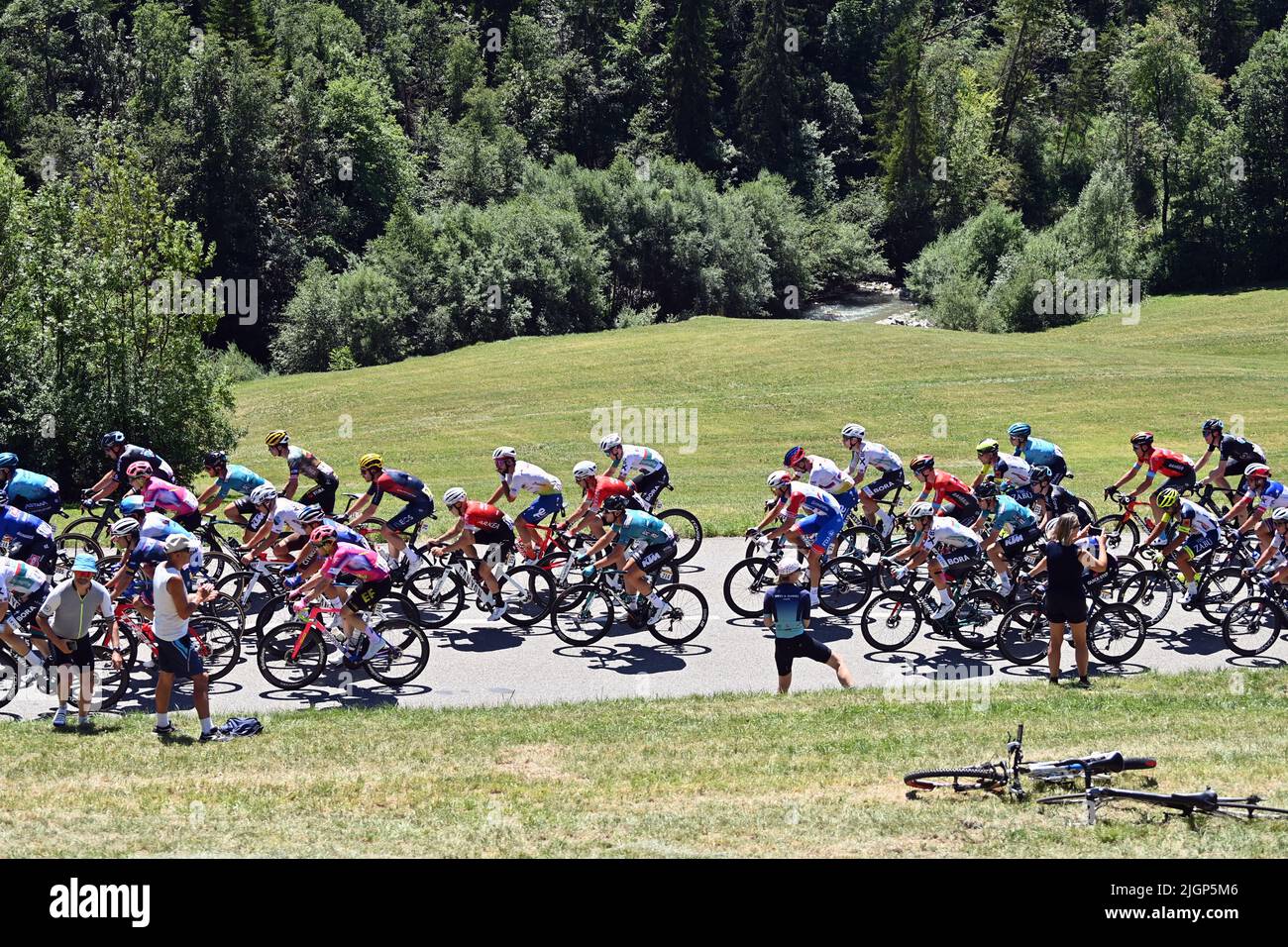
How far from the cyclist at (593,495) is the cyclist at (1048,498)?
519 cm

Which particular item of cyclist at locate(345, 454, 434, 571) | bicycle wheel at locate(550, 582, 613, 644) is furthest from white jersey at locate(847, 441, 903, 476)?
cyclist at locate(345, 454, 434, 571)

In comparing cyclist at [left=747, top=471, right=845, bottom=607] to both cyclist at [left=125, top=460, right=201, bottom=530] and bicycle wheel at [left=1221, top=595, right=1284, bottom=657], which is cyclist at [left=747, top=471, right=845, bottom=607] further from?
cyclist at [left=125, top=460, right=201, bottom=530]

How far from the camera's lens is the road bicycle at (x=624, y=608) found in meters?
17.2

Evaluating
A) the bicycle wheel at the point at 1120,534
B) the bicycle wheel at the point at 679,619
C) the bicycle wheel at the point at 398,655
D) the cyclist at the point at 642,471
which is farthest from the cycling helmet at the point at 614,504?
the bicycle wheel at the point at 1120,534

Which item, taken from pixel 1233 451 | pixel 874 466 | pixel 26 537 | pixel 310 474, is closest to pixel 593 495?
pixel 310 474

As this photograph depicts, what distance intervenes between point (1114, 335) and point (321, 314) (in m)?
34.4

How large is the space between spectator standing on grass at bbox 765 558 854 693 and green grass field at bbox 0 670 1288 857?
0.46 metres

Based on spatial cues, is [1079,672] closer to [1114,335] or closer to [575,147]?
[1114,335]

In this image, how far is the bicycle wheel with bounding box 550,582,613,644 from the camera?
680 inches

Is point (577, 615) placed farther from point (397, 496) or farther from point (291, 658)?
point (291, 658)

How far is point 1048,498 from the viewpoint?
56.3ft

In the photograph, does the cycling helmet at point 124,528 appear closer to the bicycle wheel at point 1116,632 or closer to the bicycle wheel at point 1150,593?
the bicycle wheel at point 1116,632

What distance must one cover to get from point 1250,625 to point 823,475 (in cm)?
586
